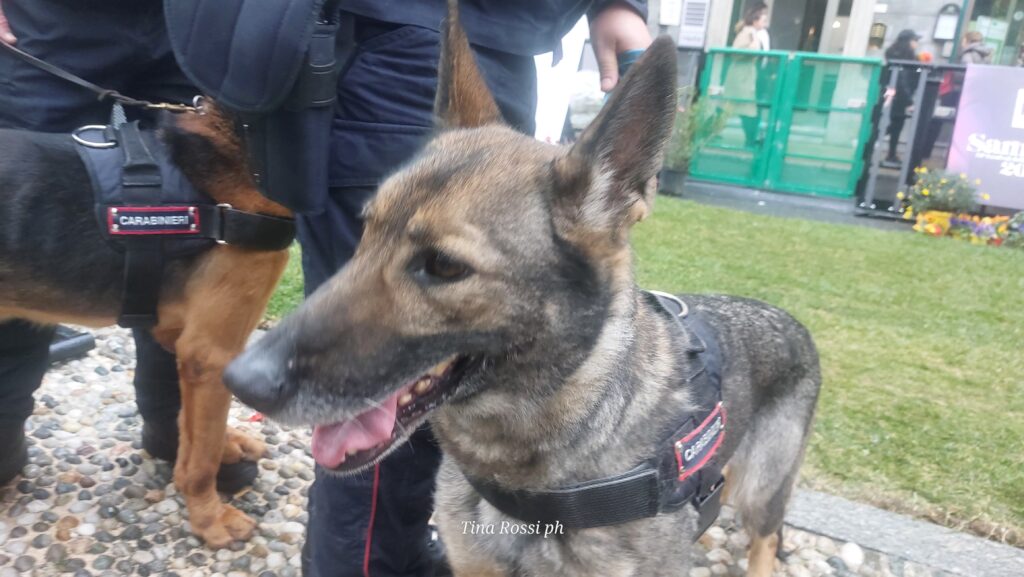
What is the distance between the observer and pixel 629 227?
1.86 metres

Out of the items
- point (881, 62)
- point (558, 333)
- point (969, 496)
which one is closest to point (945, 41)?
point (881, 62)

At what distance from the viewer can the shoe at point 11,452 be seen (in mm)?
3166

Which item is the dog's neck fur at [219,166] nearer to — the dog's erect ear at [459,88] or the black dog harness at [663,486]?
the dog's erect ear at [459,88]

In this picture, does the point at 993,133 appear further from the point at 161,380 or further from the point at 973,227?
the point at 161,380

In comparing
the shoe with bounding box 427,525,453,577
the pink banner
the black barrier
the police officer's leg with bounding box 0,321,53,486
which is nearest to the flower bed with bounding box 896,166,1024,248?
the pink banner

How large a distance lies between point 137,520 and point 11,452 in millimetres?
642

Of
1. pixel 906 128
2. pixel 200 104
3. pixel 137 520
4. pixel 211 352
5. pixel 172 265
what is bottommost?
pixel 137 520

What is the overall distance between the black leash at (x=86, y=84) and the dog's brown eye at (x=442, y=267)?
158 cm

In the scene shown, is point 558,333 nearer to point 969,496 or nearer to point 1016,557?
point 1016,557

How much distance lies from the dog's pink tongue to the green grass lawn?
2.92m

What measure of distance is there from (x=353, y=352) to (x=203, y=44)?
38.7 inches

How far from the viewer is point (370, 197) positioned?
2.11m

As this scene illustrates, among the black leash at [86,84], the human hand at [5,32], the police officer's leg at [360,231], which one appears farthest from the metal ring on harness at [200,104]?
the police officer's leg at [360,231]

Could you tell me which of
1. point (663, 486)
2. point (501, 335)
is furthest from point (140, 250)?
point (663, 486)
